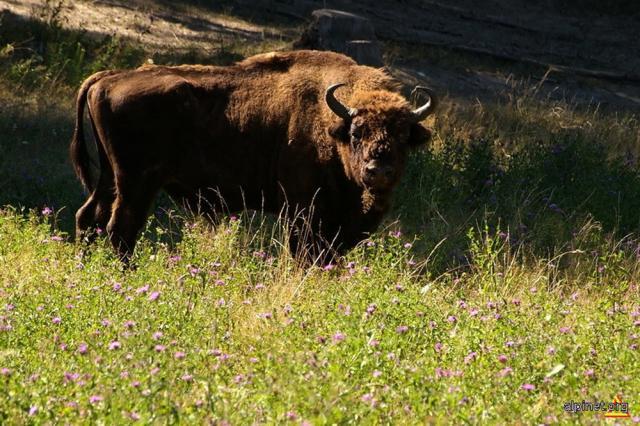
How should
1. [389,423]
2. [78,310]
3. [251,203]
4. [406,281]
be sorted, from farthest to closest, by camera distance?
1. [251,203]
2. [406,281]
3. [78,310]
4. [389,423]

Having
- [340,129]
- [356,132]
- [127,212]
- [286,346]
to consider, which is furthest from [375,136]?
[286,346]

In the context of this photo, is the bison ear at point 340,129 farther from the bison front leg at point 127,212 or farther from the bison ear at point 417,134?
the bison front leg at point 127,212

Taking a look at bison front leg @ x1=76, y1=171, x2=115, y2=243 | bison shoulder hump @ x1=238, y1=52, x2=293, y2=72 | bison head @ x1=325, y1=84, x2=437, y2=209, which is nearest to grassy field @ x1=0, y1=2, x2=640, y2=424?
bison front leg @ x1=76, y1=171, x2=115, y2=243

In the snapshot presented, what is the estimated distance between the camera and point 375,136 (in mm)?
8266

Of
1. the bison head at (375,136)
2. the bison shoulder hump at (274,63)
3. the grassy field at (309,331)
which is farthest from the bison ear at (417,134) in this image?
the bison shoulder hump at (274,63)

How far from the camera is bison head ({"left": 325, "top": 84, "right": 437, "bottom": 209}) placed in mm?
8164

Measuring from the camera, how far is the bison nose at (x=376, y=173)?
26.5 ft

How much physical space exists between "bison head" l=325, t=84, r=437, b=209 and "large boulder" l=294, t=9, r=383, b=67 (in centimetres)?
453

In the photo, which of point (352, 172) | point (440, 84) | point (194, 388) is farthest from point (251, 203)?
point (440, 84)

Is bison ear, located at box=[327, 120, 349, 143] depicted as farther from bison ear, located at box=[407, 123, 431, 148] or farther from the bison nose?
bison ear, located at box=[407, 123, 431, 148]

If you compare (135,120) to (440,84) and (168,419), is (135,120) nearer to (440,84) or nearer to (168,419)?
(168,419)

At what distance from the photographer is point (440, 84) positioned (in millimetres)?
16031

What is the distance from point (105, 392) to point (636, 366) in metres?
2.66

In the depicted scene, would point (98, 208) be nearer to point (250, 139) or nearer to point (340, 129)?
point (250, 139)
